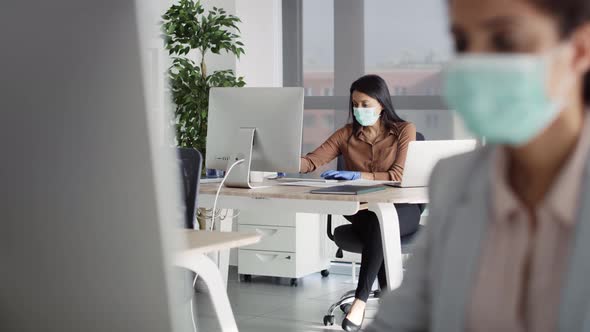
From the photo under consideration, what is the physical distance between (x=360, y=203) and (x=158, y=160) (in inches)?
110

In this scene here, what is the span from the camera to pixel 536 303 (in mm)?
956

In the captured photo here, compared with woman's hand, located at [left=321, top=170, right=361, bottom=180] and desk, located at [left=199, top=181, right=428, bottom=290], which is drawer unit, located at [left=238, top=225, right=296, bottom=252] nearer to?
woman's hand, located at [left=321, top=170, right=361, bottom=180]

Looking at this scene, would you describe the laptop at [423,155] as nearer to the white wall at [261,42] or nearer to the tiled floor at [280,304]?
the tiled floor at [280,304]

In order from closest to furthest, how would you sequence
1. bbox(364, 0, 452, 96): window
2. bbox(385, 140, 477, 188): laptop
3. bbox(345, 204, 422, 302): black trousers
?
bbox(385, 140, 477, 188): laptop < bbox(345, 204, 422, 302): black trousers < bbox(364, 0, 452, 96): window

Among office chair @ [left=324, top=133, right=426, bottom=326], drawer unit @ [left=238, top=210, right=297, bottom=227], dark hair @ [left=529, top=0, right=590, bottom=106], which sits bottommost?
drawer unit @ [left=238, top=210, right=297, bottom=227]

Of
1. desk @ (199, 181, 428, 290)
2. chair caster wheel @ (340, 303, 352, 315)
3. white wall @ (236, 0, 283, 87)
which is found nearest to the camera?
desk @ (199, 181, 428, 290)

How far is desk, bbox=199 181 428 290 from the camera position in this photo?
3.57 meters

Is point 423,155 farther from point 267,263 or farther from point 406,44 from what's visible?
point 406,44

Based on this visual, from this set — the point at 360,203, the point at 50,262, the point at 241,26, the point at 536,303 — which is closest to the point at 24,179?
the point at 50,262

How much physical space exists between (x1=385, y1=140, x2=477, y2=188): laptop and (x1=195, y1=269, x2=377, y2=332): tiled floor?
911 mm

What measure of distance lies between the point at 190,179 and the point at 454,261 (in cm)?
199

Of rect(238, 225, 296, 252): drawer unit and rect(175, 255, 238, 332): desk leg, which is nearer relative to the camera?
rect(175, 255, 238, 332): desk leg

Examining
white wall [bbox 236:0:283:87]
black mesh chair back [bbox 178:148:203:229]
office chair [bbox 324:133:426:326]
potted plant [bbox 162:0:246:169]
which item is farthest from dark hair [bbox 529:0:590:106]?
white wall [bbox 236:0:283:87]

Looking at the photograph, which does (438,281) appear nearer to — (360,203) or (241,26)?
(360,203)
